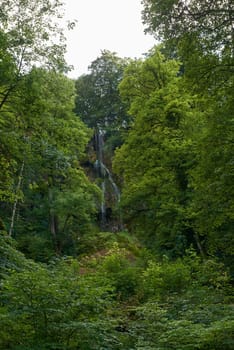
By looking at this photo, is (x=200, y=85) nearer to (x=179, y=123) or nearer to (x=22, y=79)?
(x=22, y=79)

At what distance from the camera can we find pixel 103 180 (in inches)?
1121

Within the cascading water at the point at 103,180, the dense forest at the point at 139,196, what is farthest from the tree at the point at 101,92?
the dense forest at the point at 139,196

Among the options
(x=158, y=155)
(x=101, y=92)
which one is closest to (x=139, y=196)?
(x=158, y=155)

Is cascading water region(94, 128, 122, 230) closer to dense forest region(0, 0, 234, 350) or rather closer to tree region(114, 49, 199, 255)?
dense forest region(0, 0, 234, 350)

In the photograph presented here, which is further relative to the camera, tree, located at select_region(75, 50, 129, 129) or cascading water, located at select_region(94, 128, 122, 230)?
tree, located at select_region(75, 50, 129, 129)

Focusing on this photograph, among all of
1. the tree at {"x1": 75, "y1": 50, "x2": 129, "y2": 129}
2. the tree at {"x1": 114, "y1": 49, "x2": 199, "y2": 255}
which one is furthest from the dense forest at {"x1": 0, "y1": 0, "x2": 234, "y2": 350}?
the tree at {"x1": 75, "y1": 50, "x2": 129, "y2": 129}

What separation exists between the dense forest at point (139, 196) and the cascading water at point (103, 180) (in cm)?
533

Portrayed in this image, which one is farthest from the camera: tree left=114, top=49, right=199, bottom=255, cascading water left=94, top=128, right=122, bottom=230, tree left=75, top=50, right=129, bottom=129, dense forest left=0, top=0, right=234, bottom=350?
tree left=75, top=50, right=129, bottom=129

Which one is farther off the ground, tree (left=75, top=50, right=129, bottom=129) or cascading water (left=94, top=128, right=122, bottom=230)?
tree (left=75, top=50, right=129, bottom=129)

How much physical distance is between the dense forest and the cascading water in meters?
5.33

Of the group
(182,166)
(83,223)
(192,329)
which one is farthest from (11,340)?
(83,223)

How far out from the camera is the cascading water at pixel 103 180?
87.9ft

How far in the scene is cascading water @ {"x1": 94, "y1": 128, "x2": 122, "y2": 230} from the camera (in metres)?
26.8

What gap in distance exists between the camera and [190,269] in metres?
10.9
